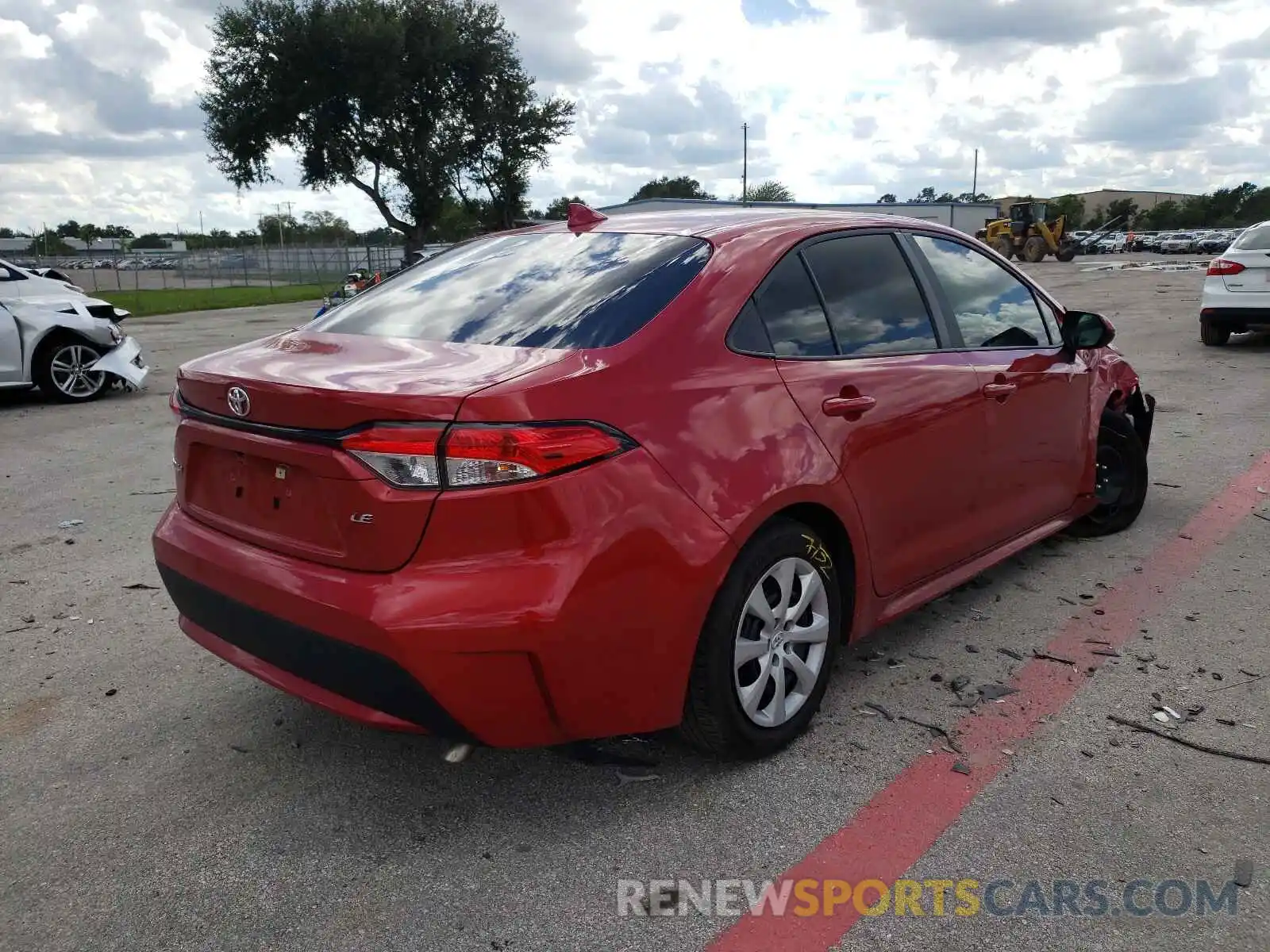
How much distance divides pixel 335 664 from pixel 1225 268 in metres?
12.3

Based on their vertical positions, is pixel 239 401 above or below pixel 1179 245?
below

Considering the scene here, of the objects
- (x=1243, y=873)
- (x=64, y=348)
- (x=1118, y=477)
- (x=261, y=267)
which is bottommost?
(x=1243, y=873)

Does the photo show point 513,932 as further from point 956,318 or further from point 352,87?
point 352,87

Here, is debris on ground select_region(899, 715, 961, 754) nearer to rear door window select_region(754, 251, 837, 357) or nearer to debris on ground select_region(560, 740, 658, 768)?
debris on ground select_region(560, 740, 658, 768)

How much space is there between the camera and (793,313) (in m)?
3.15

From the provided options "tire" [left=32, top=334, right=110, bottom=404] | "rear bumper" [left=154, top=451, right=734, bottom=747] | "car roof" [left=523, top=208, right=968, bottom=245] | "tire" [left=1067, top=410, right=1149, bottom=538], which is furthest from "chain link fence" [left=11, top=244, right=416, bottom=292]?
"rear bumper" [left=154, top=451, right=734, bottom=747]

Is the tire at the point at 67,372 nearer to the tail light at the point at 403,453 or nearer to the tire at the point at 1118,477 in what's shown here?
the tail light at the point at 403,453

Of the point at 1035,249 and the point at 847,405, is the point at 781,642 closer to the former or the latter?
the point at 847,405

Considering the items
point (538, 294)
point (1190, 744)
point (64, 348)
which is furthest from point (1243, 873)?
point (64, 348)

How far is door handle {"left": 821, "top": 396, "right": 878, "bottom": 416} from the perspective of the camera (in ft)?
10.1

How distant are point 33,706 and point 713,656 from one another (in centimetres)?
246

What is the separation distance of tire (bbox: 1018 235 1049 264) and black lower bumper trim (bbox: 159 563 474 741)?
4398cm

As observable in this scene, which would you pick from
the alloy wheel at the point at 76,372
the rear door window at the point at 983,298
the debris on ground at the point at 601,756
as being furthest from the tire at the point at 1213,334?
the alloy wheel at the point at 76,372

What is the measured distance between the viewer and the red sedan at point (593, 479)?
240 centimetres
